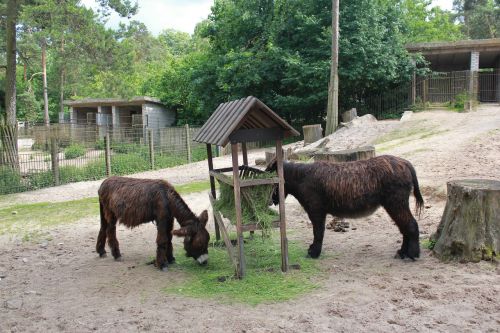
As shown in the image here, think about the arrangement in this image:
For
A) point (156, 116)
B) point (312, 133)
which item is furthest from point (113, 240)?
point (156, 116)

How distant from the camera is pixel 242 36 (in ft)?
79.3

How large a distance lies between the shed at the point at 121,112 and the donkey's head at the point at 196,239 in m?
21.5

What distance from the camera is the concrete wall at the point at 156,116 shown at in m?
27.1

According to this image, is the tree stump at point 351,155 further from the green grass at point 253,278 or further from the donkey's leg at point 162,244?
the donkey's leg at point 162,244

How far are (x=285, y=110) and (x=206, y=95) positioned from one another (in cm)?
508

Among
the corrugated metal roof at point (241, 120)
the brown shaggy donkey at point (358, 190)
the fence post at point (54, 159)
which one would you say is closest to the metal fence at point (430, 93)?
the fence post at point (54, 159)

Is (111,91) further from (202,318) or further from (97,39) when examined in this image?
(202,318)

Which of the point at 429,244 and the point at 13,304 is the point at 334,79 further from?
the point at 13,304

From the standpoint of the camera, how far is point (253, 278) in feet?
16.6

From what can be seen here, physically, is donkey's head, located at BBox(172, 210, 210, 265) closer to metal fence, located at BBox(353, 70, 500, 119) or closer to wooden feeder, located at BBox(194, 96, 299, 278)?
wooden feeder, located at BBox(194, 96, 299, 278)

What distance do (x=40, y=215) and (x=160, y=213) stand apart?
4.53 m

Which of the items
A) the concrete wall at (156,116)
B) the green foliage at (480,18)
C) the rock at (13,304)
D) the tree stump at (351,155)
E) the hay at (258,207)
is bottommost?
the rock at (13,304)

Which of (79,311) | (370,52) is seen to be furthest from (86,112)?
(79,311)

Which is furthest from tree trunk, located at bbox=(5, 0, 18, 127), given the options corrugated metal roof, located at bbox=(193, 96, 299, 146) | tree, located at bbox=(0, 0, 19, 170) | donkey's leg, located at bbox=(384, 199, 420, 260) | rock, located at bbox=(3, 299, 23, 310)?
donkey's leg, located at bbox=(384, 199, 420, 260)
